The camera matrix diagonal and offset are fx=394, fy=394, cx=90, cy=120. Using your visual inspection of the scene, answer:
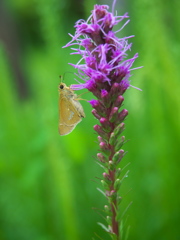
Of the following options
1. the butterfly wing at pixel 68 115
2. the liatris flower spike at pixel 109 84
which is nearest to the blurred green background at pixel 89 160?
the butterfly wing at pixel 68 115

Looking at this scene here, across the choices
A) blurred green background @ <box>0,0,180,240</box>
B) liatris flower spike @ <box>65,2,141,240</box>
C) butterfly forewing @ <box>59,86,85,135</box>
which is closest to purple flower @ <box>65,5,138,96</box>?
liatris flower spike @ <box>65,2,141,240</box>

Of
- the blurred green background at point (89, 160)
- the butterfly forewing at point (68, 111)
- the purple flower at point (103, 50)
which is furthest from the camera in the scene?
the blurred green background at point (89, 160)

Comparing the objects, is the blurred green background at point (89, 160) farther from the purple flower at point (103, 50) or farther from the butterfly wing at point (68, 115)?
the purple flower at point (103, 50)

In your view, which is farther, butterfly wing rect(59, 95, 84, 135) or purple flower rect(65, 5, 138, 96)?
butterfly wing rect(59, 95, 84, 135)

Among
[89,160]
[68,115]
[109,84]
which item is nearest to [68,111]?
[68,115]

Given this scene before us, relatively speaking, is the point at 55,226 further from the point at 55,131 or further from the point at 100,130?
the point at 100,130

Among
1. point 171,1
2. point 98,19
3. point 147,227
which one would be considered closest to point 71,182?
point 147,227

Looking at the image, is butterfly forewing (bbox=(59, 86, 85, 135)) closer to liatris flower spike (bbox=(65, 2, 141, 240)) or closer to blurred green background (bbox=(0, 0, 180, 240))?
liatris flower spike (bbox=(65, 2, 141, 240))

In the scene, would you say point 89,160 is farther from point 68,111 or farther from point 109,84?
point 109,84
